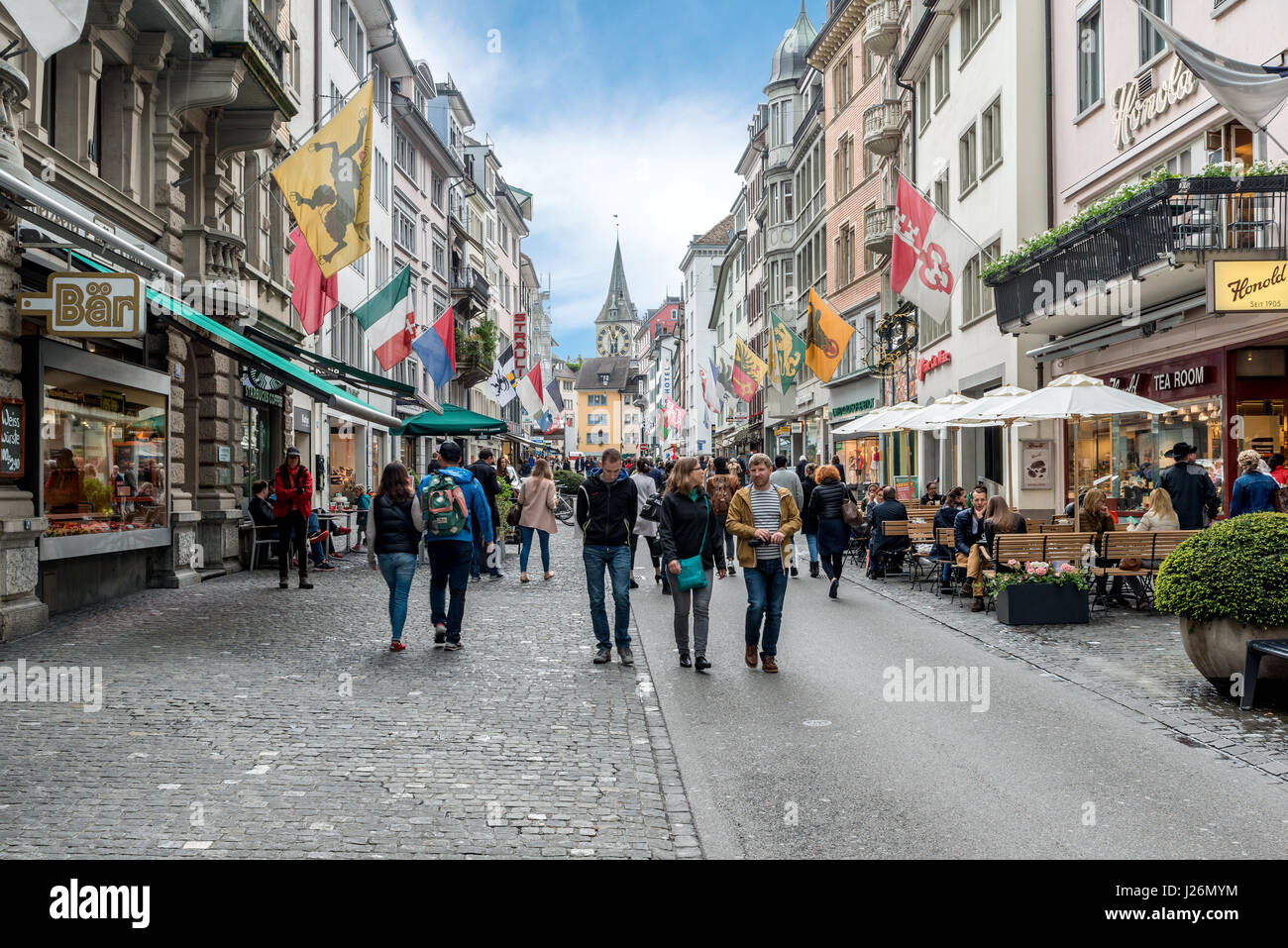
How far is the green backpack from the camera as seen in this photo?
11.2 metres

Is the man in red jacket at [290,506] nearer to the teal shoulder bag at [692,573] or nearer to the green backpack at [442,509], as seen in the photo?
the green backpack at [442,509]

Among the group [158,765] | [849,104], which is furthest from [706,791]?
[849,104]

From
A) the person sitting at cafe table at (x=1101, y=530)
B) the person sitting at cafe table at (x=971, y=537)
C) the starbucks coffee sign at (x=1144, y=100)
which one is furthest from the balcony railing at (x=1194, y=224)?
the person sitting at cafe table at (x=971, y=537)

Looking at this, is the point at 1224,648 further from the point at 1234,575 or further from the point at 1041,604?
the point at 1041,604

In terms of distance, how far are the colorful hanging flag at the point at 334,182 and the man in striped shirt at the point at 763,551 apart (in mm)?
8291

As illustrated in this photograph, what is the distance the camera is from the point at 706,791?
630cm

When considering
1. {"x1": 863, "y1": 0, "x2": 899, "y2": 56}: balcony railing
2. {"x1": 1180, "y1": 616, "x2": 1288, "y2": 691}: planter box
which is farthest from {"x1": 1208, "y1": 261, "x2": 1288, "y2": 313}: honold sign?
{"x1": 863, "y1": 0, "x2": 899, "y2": 56}: balcony railing

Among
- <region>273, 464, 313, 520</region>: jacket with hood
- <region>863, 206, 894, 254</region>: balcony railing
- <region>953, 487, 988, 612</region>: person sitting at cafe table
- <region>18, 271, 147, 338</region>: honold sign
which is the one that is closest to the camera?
<region>18, 271, 147, 338</region>: honold sign

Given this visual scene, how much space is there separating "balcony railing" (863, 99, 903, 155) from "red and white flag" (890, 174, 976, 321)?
52.7 feet

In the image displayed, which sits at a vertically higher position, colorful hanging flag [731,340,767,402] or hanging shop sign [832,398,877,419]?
colorful hanging flag [731,340,767,402]

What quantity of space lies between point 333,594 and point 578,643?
543 cm

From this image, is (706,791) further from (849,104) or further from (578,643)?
(849,104)

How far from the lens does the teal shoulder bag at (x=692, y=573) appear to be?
33.8 ft

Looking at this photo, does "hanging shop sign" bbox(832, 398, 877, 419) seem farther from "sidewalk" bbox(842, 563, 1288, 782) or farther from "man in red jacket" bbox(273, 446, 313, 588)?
"man in red jacket" bbox(273, 446, 313, 588)
